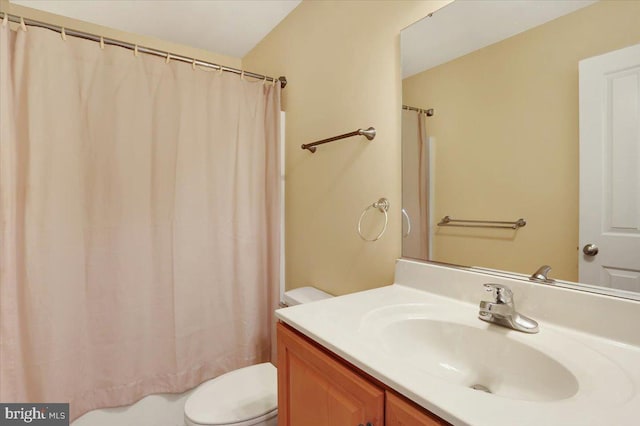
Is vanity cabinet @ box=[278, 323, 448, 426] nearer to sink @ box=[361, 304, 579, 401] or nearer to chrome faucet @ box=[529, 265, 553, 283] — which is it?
sink @ box=[361, 304, 579, 401]

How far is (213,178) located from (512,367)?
154 centimetres

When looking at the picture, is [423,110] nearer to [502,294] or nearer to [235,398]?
[502,294]

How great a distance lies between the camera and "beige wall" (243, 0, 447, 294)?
1.31 m

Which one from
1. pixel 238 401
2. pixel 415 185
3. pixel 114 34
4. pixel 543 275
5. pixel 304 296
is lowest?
pixel 238 401

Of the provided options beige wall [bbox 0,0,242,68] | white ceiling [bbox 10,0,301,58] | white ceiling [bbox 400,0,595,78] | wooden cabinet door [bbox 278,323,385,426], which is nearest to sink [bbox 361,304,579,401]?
wooden cabinet door [bbox 278,323,385,426]

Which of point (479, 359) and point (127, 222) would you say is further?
point (127, 222)

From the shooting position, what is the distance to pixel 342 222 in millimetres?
1553

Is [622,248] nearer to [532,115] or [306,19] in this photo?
[532,115]

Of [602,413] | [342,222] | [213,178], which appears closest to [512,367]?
[602,413]

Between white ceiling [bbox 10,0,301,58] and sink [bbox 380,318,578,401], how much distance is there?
73.6 inches

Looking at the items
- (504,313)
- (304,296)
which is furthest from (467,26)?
(304,296)

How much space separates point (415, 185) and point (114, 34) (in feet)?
7.47

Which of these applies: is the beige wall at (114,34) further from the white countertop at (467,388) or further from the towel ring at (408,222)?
the white countertop at (467,388)

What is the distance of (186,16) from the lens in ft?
6.46
